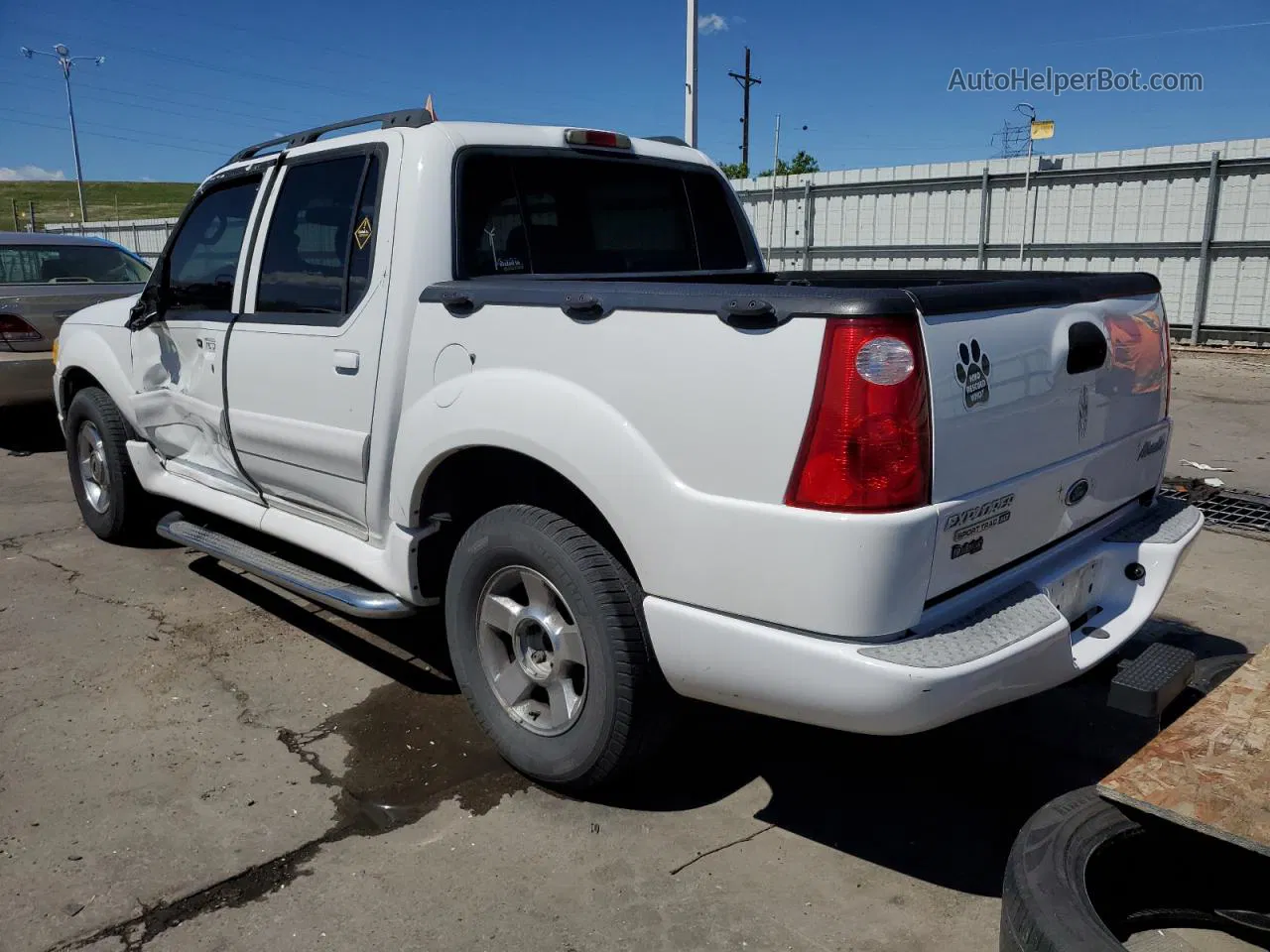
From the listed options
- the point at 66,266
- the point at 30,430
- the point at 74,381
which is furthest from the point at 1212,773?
the point at 30,430

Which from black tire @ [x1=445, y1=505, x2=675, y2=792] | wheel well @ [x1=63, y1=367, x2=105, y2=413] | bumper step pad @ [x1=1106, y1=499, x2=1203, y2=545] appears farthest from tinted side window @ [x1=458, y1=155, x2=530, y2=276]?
wheel well @ [x1=63, y1=367, x2=105, y2=413]

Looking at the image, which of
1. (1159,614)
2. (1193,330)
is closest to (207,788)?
(1159,614)

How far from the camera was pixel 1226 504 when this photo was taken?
21.0 feet

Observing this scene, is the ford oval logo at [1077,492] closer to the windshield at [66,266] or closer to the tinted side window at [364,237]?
the tinted side window at [364,237]

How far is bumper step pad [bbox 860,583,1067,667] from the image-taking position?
7.53 feet

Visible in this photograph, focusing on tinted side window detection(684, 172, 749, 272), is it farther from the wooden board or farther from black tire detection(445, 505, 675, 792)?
the wooden board

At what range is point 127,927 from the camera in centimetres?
256

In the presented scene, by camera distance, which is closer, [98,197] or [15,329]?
[15,329]

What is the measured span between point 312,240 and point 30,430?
23.8 feet

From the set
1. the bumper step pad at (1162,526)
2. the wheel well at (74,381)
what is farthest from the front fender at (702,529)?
the wheel well at (74,381)

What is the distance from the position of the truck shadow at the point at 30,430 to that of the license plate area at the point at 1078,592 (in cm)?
809

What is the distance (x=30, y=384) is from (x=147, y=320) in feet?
13.4

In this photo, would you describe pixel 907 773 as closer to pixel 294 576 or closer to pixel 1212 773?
pixel 1212 773

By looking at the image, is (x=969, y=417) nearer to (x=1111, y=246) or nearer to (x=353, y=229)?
(x=353, y=229)
